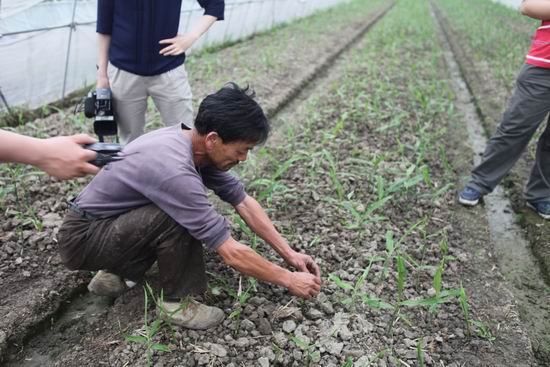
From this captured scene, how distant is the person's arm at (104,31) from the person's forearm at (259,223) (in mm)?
1186

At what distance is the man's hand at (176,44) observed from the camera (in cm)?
242

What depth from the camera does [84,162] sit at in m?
1.38

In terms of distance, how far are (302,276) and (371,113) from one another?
3000 mm

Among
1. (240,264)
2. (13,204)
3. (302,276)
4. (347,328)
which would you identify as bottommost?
(13,204)

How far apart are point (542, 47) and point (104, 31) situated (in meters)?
2.56

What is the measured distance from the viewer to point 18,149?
4.43 ft

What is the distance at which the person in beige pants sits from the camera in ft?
7.71

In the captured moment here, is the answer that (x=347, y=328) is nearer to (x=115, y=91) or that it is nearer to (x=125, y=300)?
(x=125, y=300)

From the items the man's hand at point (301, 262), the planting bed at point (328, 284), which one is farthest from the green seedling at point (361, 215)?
the man's hand at point (301, 262)

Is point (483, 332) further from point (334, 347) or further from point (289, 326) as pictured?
point (289, 326)

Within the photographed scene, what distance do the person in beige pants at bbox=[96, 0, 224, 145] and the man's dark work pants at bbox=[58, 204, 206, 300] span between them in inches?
34.4

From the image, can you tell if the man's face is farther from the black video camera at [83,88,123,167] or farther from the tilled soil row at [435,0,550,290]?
the tilled soil row at [435,0,550,290]

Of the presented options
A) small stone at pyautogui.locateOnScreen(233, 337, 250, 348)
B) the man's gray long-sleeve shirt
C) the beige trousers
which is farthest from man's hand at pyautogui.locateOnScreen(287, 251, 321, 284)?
the beige trousers

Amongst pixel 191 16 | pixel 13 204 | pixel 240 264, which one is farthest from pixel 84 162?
pixel 191 16
